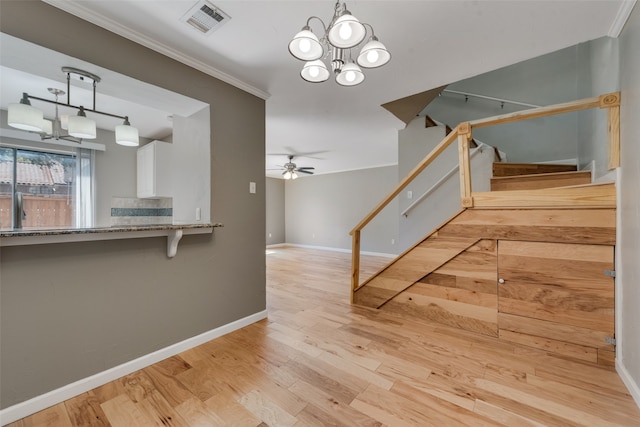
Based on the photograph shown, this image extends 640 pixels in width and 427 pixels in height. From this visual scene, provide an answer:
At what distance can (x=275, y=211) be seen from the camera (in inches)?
323

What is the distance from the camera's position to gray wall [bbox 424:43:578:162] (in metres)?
3.67

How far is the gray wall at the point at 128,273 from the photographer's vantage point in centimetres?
136

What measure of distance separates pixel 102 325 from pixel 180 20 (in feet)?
6.62

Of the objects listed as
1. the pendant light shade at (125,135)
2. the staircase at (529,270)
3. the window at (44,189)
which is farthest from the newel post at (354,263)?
the window at (44,189)

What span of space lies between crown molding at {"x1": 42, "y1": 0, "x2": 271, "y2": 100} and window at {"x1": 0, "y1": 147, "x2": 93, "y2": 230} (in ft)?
9.14

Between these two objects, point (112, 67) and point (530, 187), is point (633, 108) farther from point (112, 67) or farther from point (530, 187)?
point (112, 67)

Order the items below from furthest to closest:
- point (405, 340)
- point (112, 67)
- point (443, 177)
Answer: point (443, 177) < point (405, 340) < point (112, 67)

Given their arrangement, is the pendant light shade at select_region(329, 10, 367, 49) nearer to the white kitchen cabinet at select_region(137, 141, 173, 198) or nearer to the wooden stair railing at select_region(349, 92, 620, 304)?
the wooden stair railing at select_region(349, 92, 620, 304)

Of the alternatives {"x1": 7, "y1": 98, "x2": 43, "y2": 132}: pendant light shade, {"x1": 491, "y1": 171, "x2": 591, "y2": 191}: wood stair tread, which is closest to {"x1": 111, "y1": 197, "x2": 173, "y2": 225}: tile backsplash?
{"x1": 7, "y1": 98, "x2": 43, "y2": 132}: pendant light shade

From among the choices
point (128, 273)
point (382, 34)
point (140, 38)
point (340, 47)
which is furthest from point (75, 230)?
point (382, 34)

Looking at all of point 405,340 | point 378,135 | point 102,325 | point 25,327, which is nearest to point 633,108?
point 405,340

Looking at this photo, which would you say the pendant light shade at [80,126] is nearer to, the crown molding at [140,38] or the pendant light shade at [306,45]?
the crown molding at [140,38]

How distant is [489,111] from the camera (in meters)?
4.05

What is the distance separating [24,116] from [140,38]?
41.6 inches
